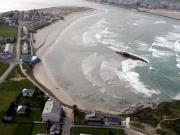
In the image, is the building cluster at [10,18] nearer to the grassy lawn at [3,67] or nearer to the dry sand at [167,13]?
the grassy lawn at [3,67]

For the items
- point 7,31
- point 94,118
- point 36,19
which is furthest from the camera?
point 36,19

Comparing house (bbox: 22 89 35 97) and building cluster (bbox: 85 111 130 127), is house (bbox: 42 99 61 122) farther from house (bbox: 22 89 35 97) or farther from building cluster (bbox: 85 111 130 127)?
house (bbox: 22 89 35 97)

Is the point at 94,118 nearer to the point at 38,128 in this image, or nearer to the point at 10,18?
the point at 38,128

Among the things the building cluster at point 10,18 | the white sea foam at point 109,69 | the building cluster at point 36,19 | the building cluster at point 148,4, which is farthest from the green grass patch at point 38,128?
the building cluster at point 148,4

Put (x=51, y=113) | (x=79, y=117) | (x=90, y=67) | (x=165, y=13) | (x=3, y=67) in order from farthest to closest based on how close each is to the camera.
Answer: (x=165, y=13) < (x=90, y=67) < (x=3, y=67) < (x=79, y=117) < (x=51, y=113)

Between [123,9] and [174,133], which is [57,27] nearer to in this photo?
[123,9]

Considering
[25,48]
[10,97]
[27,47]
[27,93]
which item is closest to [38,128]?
[27,93]
